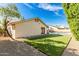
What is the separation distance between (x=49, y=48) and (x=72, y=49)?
43 cm

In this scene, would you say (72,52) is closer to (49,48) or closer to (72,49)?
(72,49)

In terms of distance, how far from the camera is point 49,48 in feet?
14.1

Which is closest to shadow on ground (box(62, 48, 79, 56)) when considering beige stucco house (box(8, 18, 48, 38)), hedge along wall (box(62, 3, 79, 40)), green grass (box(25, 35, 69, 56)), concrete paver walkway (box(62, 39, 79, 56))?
concrete paver walkway (box(62, 39, 79, 56))

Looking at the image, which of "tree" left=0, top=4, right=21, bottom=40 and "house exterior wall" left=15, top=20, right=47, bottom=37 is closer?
"tree" left=0, top=4, right=21, bottom=40

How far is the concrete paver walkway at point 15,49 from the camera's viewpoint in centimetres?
424

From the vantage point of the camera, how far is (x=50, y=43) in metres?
4.29

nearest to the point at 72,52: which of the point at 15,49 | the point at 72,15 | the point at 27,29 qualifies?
the point at 72,15

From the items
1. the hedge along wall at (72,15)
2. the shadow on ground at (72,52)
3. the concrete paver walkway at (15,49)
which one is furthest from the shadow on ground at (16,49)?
the hedge along wall at (72,15)

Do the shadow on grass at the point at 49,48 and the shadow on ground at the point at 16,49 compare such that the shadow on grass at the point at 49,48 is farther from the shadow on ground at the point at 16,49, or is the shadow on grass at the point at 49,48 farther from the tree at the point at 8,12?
the tree at the point at 8,12

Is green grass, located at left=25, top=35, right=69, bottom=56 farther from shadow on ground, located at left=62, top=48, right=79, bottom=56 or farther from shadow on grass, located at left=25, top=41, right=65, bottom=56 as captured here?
shadow on ground, located at left=62, top=48, right=79, bottom=56

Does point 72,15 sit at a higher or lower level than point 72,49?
higher

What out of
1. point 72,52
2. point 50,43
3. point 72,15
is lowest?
point 72,52

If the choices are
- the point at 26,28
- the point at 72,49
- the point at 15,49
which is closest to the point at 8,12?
the point at 26,28

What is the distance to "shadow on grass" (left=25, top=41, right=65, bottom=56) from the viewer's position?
167 inches
